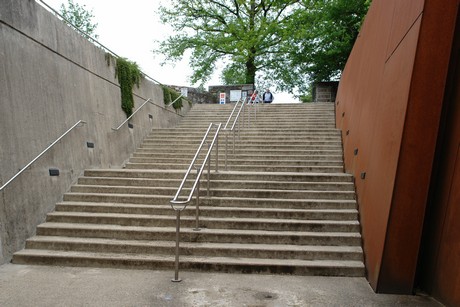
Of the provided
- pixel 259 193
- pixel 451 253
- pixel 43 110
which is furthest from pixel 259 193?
pixel 43 110

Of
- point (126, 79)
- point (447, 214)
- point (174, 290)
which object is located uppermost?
point (126, 79)

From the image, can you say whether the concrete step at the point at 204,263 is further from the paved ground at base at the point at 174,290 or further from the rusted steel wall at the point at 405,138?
the rusted steel wall at the point at 405,138

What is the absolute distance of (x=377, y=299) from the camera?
351 cm

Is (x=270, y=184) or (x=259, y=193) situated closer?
(x=259, y=193)

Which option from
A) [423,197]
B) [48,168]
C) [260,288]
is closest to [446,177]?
[423,197]

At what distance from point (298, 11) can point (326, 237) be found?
15387 millimetres

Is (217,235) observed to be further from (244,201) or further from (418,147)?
(418,147)

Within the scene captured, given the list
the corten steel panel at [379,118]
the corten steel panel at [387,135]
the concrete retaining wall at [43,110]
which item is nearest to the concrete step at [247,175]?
the corten steel panel at [379,118]

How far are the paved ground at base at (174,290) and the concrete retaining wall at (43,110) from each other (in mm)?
886

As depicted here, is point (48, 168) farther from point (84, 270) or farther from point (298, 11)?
point (298, 11)

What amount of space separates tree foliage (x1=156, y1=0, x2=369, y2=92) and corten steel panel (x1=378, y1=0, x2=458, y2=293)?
13.2 meters

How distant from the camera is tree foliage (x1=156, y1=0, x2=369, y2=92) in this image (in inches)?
635

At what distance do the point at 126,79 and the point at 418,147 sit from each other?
6.60m

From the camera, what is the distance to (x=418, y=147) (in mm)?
3398
